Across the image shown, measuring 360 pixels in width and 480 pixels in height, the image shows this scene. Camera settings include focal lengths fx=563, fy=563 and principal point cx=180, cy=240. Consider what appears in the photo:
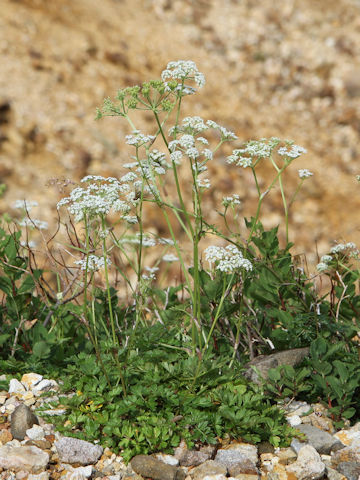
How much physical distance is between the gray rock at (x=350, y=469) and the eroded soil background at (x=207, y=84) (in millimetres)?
5721

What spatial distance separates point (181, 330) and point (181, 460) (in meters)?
0.88

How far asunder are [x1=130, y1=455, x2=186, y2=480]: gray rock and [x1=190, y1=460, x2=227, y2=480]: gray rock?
0.06 meters

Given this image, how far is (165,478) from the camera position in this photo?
2.68 meters

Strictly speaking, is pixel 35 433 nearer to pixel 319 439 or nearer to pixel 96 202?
pixel 96 202

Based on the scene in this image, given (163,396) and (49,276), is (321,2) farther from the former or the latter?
(163,396)

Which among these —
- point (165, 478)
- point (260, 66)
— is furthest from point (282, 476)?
point (260, 66)

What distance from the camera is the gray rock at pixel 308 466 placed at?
109 inches

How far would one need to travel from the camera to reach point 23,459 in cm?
273

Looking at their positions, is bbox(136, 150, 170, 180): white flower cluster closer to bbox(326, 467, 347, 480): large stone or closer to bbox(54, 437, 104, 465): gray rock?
bbox(54, 437, 104, 465): gray rock

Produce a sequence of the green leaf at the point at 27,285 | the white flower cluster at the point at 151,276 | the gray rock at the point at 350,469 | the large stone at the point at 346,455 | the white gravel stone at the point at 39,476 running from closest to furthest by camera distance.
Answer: the white gravel stone at the point at 39,476 → the gray rock at the point at 350,469 → the large stone at the point at 346,455 → the white flower cluster at the point at 151,276 → the green leaf at the point at 27,285

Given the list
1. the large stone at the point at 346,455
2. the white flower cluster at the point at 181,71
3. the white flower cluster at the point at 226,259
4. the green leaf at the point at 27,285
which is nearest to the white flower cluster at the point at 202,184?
the white flower cluster at the point at 226,259

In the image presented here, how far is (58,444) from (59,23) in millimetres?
10717

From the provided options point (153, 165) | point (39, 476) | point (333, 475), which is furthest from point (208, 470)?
point (153, 165)

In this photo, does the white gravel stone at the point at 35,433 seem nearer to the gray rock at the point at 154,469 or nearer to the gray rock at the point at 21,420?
the gray rock at the point at 21,420
